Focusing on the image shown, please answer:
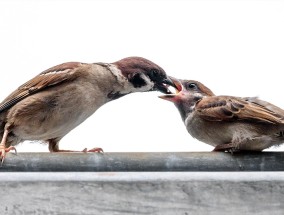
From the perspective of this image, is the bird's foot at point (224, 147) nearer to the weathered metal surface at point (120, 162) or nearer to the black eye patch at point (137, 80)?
the black eye patch at point (137, 80)

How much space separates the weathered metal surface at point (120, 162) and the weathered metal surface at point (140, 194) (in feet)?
1.27

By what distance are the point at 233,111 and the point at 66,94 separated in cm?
143

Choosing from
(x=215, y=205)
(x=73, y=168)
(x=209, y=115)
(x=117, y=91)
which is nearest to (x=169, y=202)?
(x=215, y=205)

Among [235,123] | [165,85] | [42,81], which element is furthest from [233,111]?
[42,81]

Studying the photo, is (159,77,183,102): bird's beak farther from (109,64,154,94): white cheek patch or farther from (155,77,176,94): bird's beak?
(109,64,154,94): white cheek patch

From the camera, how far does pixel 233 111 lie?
207 inches

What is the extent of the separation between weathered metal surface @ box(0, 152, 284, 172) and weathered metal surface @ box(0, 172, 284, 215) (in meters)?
0.39

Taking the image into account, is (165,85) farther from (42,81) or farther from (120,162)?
(120,162)

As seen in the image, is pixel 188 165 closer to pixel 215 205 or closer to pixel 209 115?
pixel 215 205

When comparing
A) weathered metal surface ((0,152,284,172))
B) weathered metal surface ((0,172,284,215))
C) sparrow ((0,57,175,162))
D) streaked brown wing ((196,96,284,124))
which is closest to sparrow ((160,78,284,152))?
streaked brown wing ((196,96,284,124))

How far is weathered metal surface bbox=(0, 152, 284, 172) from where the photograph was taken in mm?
3074

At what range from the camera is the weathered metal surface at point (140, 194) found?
2.60m

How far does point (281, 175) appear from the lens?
105 inches

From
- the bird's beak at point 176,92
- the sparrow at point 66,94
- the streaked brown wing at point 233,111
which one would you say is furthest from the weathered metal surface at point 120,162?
the bird's beak at point 176,92
